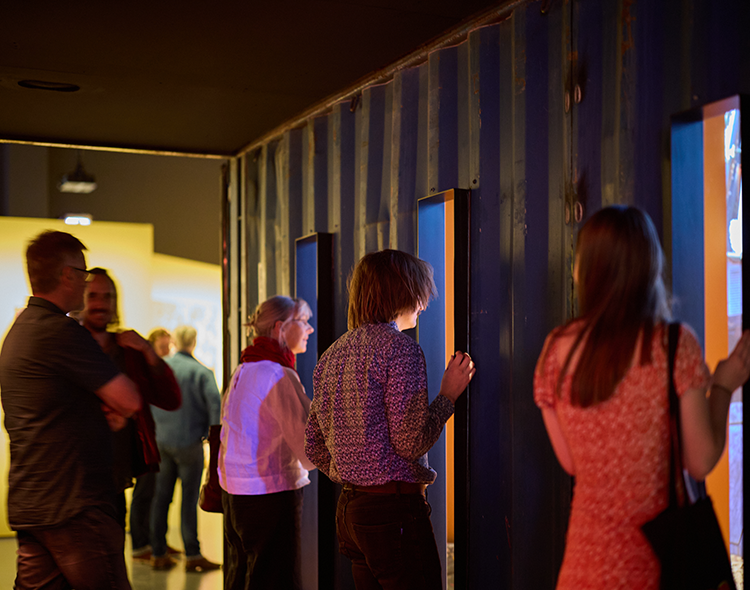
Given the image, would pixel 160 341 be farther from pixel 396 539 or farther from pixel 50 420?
pixel 396 539

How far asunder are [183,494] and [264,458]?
252 cm

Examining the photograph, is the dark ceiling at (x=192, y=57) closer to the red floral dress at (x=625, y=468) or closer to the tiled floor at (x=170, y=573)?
the red floral dress at (x=625, y=468)

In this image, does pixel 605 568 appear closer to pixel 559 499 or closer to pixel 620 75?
pixel 559 499

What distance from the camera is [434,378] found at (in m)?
3.26

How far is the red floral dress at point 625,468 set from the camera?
1555 mm

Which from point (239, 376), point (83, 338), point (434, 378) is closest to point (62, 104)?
point (239, 376)

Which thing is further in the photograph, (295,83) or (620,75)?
(295,83)

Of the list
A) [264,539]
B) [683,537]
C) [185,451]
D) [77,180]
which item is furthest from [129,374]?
[77,180]

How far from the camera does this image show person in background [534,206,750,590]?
1.55 meters

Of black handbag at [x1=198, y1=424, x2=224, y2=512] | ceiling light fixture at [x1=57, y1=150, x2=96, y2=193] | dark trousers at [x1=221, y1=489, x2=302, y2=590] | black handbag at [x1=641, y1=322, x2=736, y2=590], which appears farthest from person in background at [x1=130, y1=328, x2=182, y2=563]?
black handbag at [x1=641, y1=322, x2=736, y2=590]

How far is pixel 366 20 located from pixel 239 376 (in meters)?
1.62

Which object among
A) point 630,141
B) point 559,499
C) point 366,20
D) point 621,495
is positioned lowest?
point 559,499

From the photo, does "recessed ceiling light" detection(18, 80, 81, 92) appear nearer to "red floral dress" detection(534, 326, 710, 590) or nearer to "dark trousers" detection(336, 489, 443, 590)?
"dark trousers" detection(336, 489, 443, 590)

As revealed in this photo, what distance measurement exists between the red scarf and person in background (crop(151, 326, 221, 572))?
2336 mm
